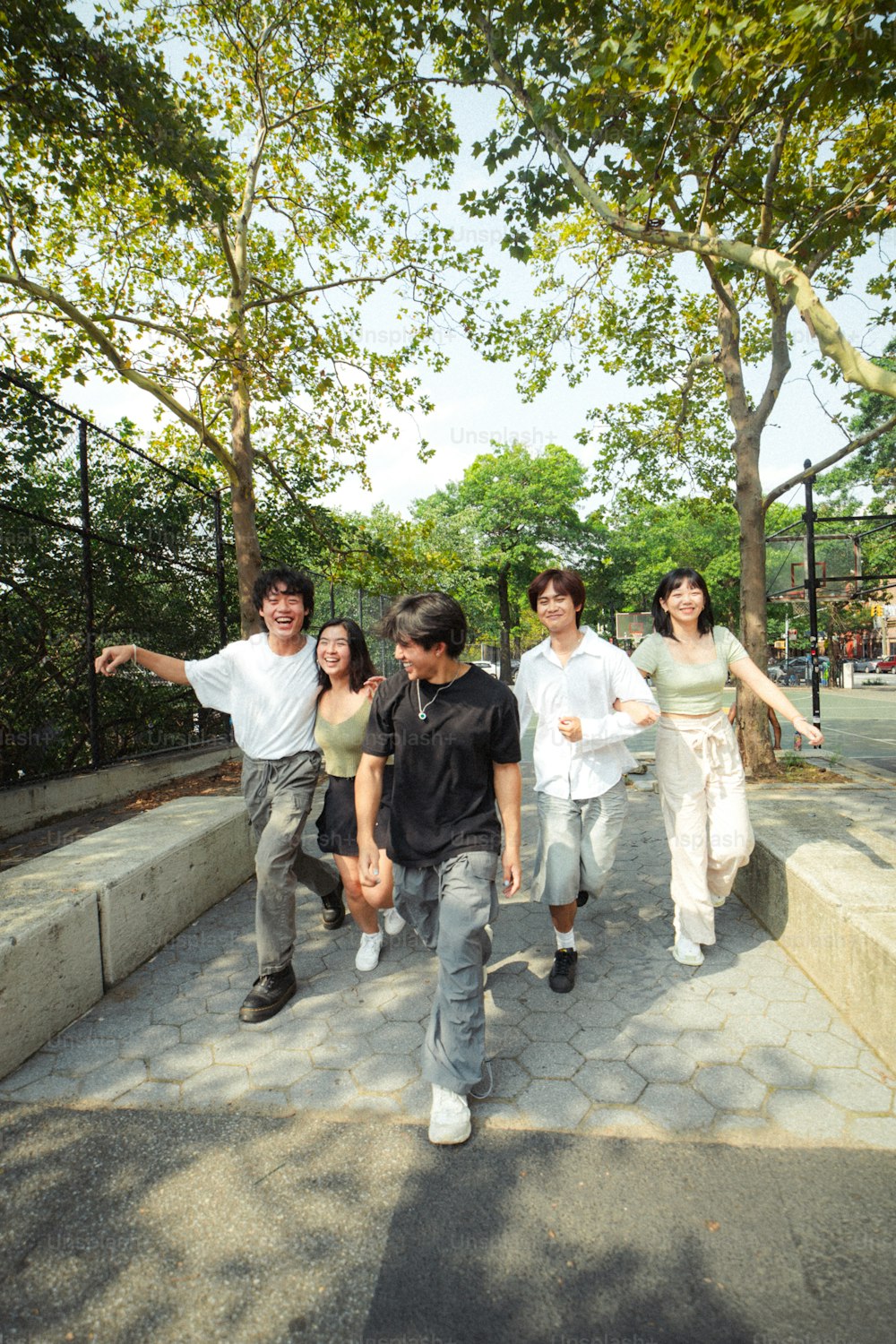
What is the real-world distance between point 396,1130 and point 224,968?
1.66 meters

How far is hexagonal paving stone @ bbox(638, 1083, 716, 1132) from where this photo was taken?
95.7 inches

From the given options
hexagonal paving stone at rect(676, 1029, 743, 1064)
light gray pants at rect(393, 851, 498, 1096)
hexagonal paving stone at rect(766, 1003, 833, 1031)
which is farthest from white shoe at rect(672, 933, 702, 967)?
light gray pants at rect(393, 851, 498, 1096)

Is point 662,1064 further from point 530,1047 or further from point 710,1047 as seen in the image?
point 530,1047

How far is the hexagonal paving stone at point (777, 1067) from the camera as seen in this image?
264 cm

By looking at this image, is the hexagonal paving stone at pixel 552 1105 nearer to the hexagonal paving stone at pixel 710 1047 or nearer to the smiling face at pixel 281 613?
the hexagonal paving stone at pixel 710 1047

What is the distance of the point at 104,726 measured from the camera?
7.84 m

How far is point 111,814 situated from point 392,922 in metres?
4.08

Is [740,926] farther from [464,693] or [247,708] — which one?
[247,708]

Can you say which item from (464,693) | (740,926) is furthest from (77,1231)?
(740,926)

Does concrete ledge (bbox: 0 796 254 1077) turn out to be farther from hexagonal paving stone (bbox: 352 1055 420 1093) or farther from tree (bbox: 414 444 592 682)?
tree (bbox: 414 444 592 682)

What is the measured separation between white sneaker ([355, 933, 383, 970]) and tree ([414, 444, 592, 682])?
3082cm

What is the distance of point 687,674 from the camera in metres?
3.70

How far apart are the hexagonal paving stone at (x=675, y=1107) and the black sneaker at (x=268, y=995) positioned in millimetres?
1618

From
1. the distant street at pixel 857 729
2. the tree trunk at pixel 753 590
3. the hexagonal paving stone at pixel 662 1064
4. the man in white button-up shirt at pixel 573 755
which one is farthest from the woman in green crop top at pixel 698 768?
the distant street at pixel 857 729
